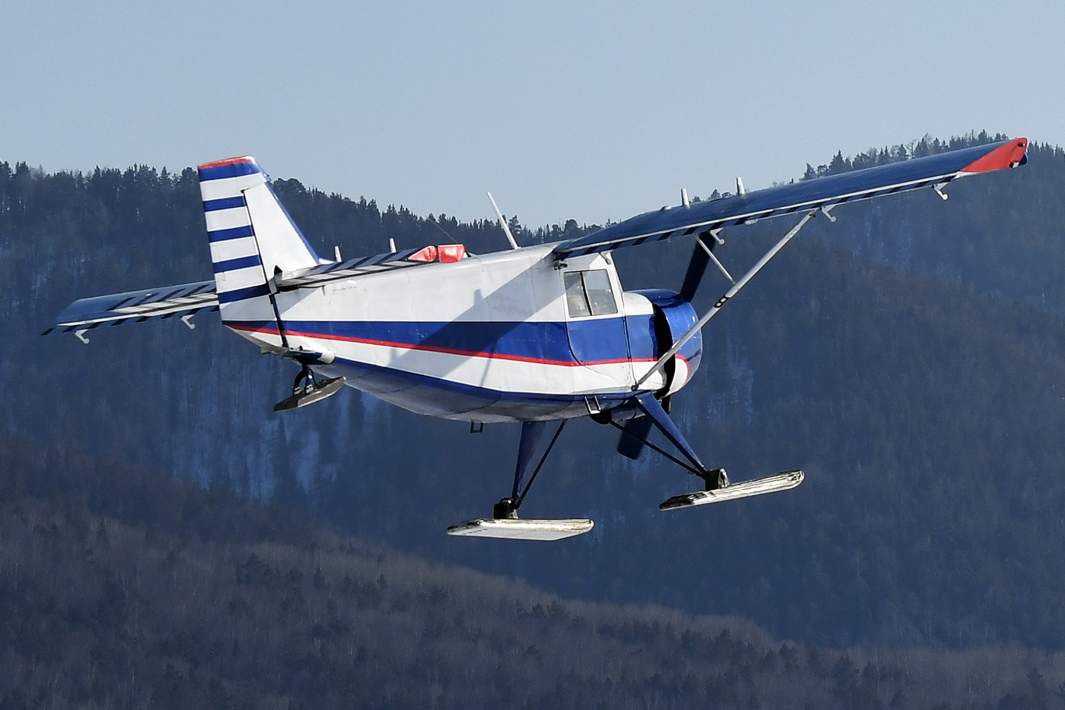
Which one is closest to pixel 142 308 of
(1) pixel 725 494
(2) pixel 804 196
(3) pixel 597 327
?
(3) pixel 597 327

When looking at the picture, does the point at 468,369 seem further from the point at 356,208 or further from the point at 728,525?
the point at 356,208

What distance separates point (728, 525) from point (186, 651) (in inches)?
1791

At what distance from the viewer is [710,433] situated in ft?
514

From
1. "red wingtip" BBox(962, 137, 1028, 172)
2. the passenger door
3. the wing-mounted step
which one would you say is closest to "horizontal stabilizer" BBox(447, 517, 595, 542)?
the wing-mounted step

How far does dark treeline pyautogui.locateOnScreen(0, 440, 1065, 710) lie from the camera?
374 ft

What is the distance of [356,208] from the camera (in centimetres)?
16000

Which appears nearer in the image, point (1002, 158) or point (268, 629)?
point (1002, 158)

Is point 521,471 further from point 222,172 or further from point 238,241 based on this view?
point 222,172

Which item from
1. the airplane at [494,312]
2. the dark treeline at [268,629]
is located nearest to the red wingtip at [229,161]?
the airplane at [494,312]

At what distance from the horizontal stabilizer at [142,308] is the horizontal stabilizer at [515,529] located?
459 centimetres

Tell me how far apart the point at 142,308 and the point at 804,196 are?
904 centimetres

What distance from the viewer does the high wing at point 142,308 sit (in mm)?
30312

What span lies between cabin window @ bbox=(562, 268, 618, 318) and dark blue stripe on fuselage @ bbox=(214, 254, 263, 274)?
4780 mm

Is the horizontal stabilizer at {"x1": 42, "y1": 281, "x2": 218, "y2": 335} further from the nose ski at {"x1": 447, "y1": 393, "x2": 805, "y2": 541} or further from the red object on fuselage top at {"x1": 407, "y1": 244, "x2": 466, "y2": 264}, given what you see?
the red object on fuselage top at {"x1": 407, "y1": 244, "x2": 466, "y2": 264}
